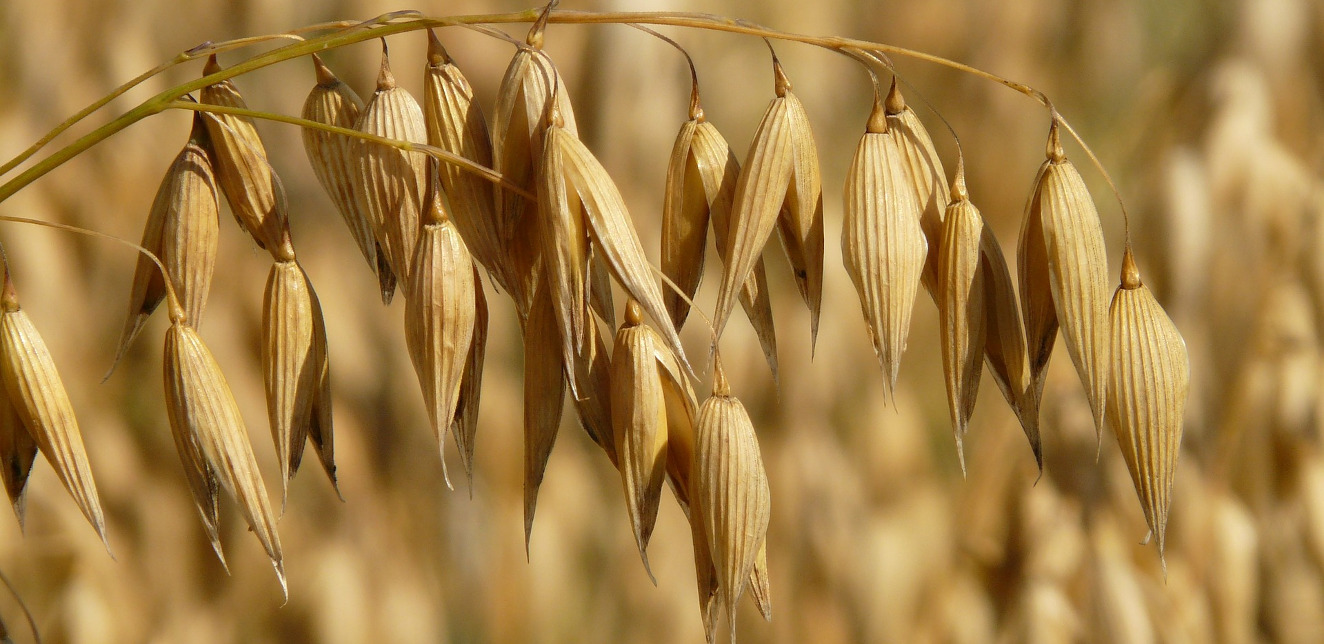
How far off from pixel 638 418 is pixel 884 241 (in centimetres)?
10

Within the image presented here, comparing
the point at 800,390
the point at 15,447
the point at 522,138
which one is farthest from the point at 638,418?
the point at 800,390

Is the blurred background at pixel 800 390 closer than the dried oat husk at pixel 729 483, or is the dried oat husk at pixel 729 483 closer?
the dried oat husk at pixel 729 483

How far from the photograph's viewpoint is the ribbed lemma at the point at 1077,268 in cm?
31

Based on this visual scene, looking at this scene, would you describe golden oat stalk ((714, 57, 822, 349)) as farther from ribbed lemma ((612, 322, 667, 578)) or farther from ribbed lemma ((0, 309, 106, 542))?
ribbed lemma ((0, 309, 106, 542))

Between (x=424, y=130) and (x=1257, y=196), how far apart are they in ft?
1.95

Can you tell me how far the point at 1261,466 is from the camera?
0.65 meters

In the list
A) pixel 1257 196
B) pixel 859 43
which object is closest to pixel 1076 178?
pixel 859 43

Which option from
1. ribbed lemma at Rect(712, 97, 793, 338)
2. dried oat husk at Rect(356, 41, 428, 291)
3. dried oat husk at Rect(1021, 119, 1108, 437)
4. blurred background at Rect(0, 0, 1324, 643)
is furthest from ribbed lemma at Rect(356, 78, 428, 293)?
blurred background at Rect(0, 0, 1324, 643)

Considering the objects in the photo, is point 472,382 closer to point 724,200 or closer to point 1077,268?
point 724,200

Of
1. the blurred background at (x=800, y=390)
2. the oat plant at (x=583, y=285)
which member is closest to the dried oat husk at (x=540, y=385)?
the oat plant at (x=583, y=285)

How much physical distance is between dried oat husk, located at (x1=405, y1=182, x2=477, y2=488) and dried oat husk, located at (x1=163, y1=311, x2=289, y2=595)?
0.06 m

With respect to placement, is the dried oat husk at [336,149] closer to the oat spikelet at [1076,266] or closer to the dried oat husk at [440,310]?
the dried oat husk at [440,310]

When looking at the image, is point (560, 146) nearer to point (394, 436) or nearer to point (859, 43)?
point (859, 43)

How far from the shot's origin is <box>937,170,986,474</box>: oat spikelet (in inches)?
12.2
